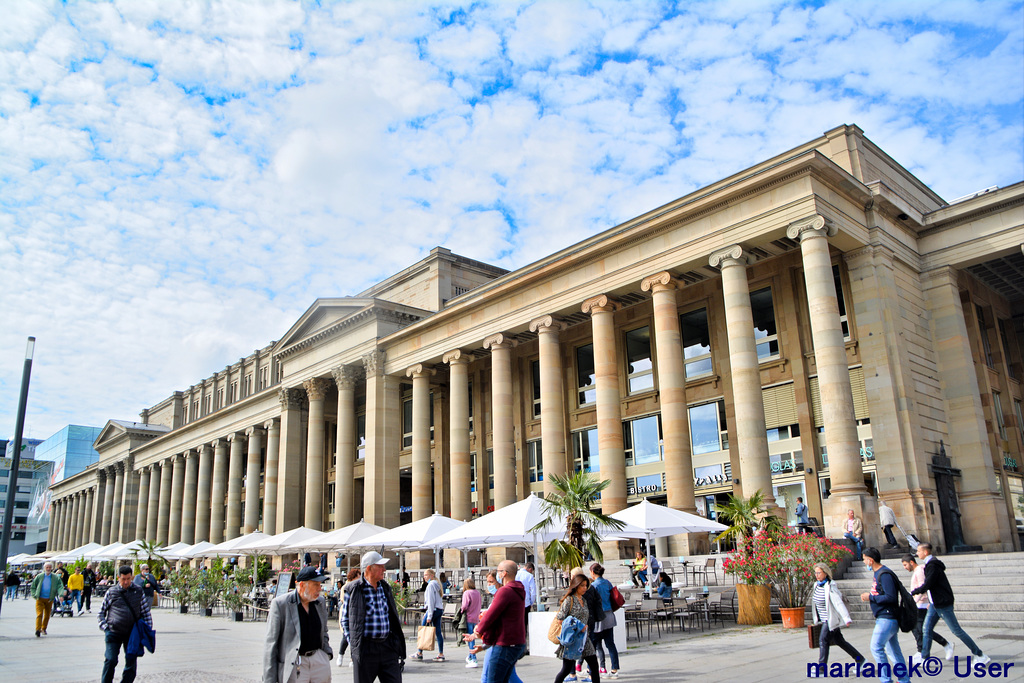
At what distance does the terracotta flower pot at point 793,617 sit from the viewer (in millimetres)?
15789

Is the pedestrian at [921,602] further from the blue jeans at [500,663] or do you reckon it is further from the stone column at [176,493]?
the stone column at [176,493]

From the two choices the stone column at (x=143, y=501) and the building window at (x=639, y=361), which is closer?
the building window at (x=639, y=361)

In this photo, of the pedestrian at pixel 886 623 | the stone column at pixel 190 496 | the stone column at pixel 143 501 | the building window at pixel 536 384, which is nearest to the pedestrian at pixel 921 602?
the pedestrian at pixel 886 623

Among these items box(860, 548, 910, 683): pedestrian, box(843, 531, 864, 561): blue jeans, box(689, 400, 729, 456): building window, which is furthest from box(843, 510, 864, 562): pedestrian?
box(860, 548, 910, 683): pedestrian

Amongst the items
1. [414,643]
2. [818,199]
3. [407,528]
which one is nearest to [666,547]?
[407,528]

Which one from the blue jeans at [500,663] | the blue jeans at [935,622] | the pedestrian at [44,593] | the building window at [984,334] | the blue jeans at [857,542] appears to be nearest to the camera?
the blue jeans at [500,663]

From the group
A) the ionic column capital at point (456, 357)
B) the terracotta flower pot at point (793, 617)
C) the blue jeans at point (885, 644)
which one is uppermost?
the ionic column capital at point (456, 357)

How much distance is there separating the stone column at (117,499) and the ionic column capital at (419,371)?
2113 inches

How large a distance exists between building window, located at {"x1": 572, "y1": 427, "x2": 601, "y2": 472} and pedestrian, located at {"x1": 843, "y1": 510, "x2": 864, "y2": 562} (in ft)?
47.4

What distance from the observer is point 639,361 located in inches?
1325

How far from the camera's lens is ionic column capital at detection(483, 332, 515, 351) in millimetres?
34312

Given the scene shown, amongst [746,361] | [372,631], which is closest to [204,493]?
[746,361]

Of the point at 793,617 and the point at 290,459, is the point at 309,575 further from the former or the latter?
the point at 290,459

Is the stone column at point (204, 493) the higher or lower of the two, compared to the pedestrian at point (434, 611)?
higher
